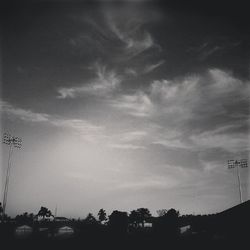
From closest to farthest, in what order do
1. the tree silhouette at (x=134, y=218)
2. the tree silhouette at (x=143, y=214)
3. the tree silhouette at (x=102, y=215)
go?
the tree silhouette at (x=134, y=218), the tree silhouette at (x=143, y=214), the tree silhouette at (x=102, y=215)

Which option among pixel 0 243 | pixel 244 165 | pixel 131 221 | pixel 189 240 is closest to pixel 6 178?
pixel 0 243

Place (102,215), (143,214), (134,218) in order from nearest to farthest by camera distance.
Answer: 1. (134,218)
2. (143,214)
3. (102,215)

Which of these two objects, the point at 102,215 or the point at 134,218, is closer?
the point at 134,218

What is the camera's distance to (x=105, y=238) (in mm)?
24172

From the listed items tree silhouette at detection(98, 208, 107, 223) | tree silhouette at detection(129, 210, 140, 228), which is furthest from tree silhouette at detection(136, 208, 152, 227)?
tree silhouette at detection(98, 208, 107, 223)

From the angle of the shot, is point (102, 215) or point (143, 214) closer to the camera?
point (143, 214)

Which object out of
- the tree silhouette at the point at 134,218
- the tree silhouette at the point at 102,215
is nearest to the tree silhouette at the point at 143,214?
the tree silhouette at the point at 134,218

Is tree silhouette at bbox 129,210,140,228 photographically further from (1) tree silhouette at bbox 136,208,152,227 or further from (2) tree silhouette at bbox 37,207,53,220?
(2) tree silhouette at bbox 37,207,53,220

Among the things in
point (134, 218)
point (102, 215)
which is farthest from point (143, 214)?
point (102, 215)

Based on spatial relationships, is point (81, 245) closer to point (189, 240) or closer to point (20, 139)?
point (189, 240)

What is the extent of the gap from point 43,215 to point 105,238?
4092 inches

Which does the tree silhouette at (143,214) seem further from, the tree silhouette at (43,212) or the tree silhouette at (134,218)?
the tree silhouette at (43,212)

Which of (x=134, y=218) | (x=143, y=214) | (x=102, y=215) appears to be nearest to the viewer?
(x=134, y=218)

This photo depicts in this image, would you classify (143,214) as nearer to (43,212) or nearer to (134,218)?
(134,218)
